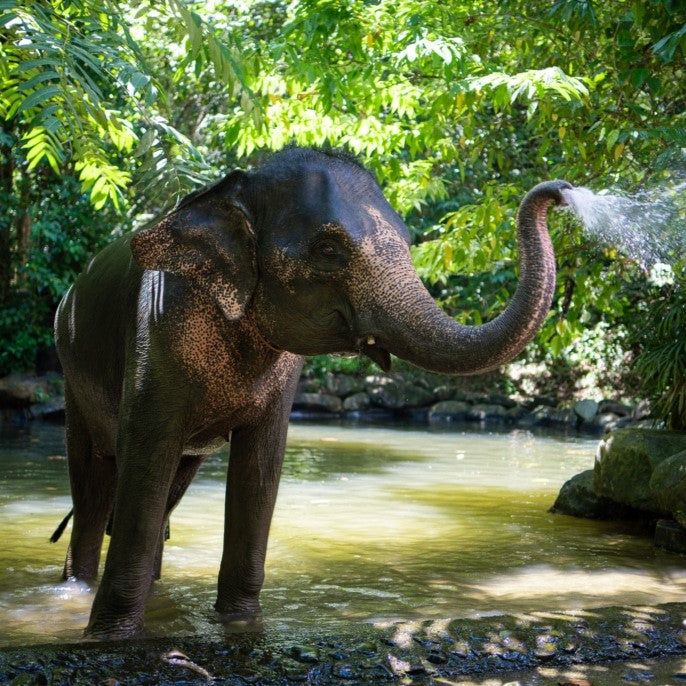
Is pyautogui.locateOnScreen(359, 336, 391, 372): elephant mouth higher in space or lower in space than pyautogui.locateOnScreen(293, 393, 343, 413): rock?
higher

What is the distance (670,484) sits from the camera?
23.9 feet

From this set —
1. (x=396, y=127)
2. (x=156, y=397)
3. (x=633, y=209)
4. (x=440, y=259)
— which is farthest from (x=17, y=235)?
(x=156, y=397)

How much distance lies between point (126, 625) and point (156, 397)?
95 centimetres

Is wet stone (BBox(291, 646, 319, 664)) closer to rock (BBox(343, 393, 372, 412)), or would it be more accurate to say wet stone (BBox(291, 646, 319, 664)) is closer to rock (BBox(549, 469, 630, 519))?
rock (BBox(549, 469, 630, 519))

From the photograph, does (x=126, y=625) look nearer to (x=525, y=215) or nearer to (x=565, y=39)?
(x=525, y=215)

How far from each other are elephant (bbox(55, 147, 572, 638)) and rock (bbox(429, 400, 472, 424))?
1861 cm

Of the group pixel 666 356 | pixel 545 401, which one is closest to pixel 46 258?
pixel 545 401

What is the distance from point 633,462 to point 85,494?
4.48 metres

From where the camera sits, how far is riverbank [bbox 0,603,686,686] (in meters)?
3.52

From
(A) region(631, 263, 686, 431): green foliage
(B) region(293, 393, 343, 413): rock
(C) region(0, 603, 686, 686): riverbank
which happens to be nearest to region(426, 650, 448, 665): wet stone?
(C) region(0, 603, 686, 686): riverbank

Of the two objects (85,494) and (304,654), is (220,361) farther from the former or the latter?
(85,494)

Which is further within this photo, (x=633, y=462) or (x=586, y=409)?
(x=586, y=409)

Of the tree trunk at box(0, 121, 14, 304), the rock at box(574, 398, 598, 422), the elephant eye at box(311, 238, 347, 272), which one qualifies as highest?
the tree trunk at box(0, 121, 14, 304)

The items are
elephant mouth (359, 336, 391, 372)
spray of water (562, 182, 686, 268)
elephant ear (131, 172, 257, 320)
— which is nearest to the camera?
elephant mouth (359, 336, 391, 372)
